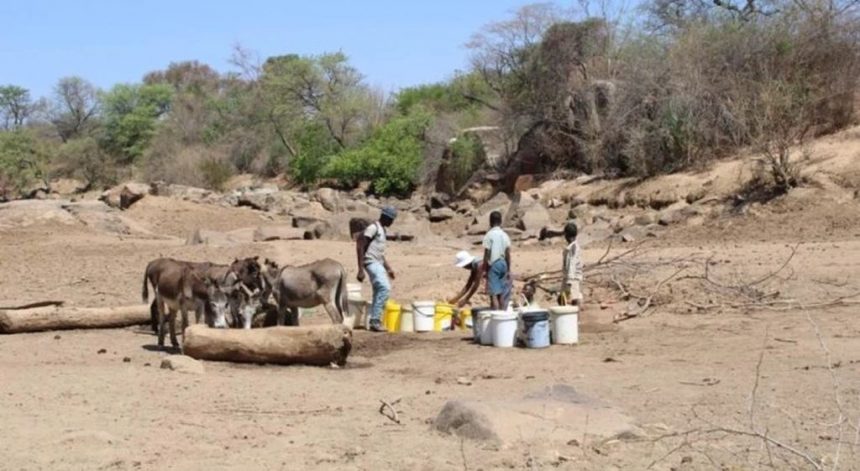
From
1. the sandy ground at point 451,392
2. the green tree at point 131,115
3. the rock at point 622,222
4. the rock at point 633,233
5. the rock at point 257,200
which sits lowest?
the sandy ground at point 451,392

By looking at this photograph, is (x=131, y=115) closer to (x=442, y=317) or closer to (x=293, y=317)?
(x=442, y=317)

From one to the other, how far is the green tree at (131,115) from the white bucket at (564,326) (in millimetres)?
63116

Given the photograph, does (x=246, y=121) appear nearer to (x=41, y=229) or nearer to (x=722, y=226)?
(x=41, y=229)

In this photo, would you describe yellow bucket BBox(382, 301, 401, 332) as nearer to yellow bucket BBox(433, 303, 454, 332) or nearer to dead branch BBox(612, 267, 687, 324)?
yellow bucket BBox(433, 303, 454, 332)

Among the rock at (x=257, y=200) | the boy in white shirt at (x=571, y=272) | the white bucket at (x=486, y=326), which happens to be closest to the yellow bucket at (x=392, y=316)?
the white bucket at (x=486, y=326)

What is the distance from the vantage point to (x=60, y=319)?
45.8ft

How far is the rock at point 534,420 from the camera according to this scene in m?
7.60

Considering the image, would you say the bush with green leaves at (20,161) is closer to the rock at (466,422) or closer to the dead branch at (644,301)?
the dead branch at (644,301)

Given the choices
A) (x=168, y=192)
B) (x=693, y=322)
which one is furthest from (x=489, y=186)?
(x=693, y=322)

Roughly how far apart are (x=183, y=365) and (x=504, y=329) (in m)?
3.79

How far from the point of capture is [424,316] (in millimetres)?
14078

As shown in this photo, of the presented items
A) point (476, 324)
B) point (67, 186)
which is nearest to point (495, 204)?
point (476, 324)

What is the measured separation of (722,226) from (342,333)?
Result: 1356 centimetres

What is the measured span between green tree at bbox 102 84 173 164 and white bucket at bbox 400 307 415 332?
6118 cm
